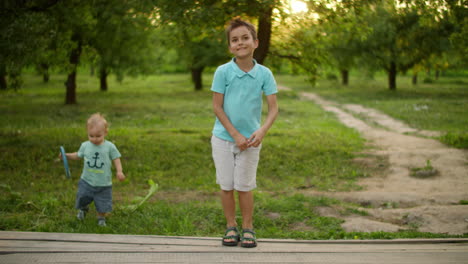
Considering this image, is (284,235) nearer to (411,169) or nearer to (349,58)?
(411,169)

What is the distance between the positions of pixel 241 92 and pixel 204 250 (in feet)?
4.25

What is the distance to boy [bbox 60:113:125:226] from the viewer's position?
4.67m

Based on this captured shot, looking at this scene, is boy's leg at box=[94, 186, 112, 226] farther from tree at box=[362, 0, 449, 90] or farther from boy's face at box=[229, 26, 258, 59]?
tree at box=[362, 0, 449, 90]

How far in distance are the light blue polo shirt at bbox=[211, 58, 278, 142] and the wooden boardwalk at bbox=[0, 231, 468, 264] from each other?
3.10 ft

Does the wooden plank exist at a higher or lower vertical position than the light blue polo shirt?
lower

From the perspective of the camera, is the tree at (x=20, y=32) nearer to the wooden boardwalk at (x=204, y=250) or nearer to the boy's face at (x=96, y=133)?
the boy's face at (x=96, y=133)

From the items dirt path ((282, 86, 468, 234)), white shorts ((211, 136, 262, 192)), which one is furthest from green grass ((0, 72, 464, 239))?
white shorts ((211, 136, 262, 192))

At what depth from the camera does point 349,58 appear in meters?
27.6

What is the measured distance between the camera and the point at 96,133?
4656 mm

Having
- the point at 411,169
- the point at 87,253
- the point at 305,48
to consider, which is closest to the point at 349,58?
the point at 305,48

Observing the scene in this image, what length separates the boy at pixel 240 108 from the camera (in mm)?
3738

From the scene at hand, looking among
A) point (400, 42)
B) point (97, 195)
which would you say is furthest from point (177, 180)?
point (400, 42)

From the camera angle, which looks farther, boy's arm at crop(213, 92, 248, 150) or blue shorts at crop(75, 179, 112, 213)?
blue shorts at crop(75, 179, 112, 213)

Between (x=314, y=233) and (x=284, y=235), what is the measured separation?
0.31 meters
